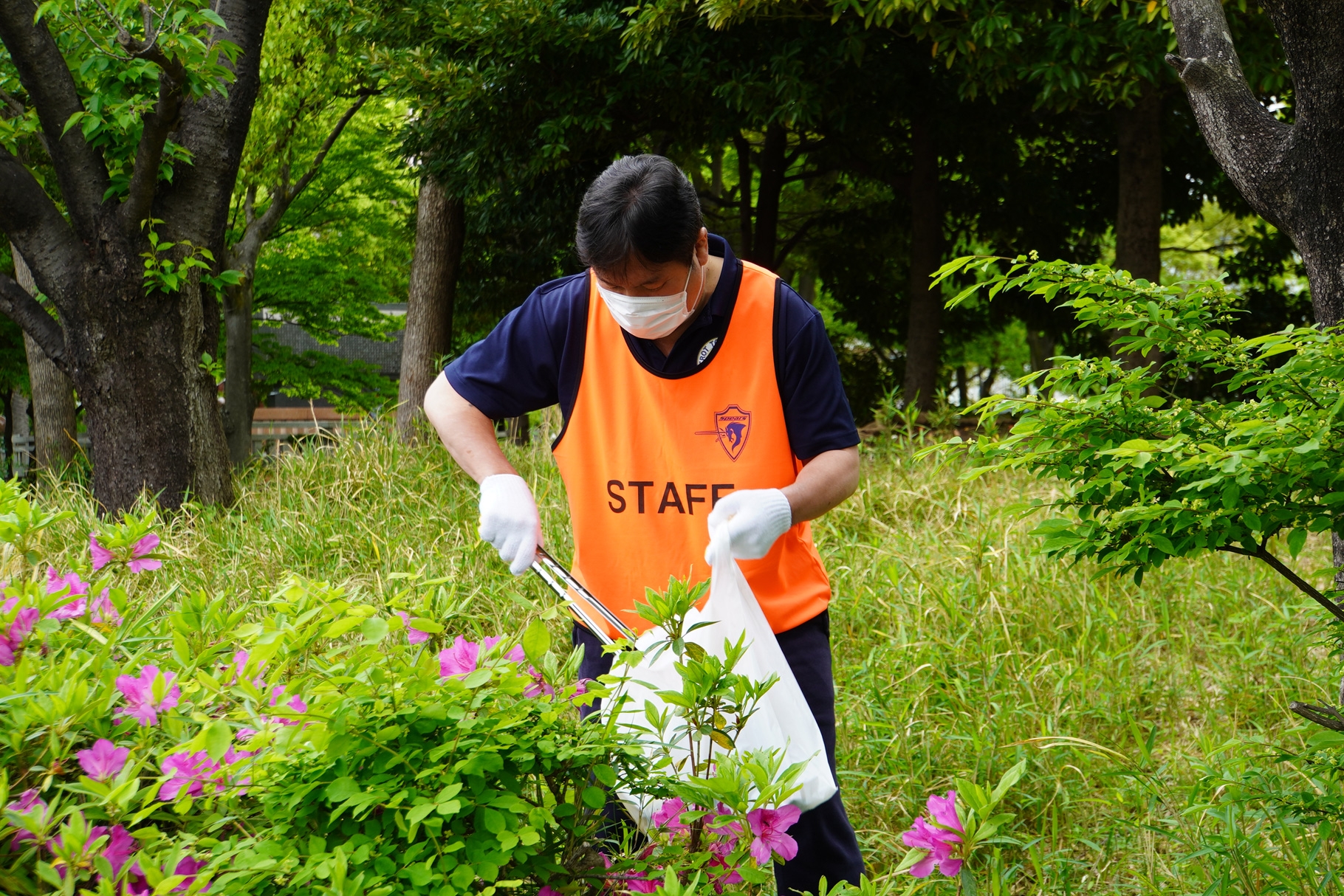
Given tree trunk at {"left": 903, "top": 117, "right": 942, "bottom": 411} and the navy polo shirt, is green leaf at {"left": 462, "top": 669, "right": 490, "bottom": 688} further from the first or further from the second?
tree trunk at {"left": 903, "top": 117, "right": 942, "bottom": 411}

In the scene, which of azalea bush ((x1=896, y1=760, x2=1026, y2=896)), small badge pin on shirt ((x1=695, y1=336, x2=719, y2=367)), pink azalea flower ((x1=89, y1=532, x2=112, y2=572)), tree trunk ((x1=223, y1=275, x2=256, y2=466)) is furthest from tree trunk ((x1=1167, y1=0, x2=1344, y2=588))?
tree trunk ((x1=223, y1=275, x2=256, y2=466))

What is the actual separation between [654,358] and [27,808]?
4.55 ft

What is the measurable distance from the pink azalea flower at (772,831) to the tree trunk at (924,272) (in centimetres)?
822

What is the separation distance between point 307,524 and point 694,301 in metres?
3.74

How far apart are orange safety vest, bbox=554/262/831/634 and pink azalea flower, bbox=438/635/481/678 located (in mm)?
818

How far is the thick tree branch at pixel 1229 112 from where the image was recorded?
2465 mm

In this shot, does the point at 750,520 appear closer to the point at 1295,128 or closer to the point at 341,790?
the point at 341,790

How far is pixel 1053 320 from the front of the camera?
35.6ft

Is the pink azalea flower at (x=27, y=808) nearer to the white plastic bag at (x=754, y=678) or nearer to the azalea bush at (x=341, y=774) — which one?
the azalea bush at (x=341, y=774)

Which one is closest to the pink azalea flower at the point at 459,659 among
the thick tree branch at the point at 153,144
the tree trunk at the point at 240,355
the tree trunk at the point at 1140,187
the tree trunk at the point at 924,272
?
the thick tree branch at the point at 153,144

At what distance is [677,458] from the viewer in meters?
2.11

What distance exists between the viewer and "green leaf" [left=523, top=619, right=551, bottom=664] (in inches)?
47.0

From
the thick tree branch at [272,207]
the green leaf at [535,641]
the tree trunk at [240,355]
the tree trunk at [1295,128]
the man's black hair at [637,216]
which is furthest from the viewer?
the thick tree branch at [272,207]

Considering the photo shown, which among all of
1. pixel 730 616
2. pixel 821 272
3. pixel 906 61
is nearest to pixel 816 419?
pixel 730 616
